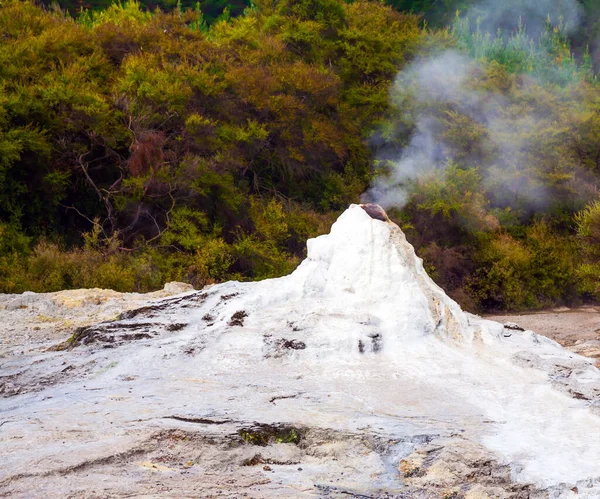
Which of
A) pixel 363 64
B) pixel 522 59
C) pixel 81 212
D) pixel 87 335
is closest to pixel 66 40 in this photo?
pixel 81 212

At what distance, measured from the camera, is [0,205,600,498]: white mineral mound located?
448 cm

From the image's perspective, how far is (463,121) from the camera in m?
19.7

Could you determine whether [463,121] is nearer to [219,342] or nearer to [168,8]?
[168,8]

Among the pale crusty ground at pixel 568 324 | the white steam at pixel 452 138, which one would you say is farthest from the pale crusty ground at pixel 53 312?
the white steam at pixel 452 138

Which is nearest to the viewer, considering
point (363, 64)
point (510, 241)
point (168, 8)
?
point (510, 241)

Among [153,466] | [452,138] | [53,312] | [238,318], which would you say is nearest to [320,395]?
[238,318]

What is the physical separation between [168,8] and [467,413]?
22.8 meters

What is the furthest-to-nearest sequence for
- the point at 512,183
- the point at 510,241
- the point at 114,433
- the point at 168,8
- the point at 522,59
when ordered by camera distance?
the point at 168,8, the point at 522,59, the point at 512,183, the point at 510,241, the point at 114,433

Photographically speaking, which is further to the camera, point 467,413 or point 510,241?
point 510,241

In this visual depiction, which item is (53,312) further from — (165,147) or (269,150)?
(269,150)

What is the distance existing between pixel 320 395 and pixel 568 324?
10.0 m

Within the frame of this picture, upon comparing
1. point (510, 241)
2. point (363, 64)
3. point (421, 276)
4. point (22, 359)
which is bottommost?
point (510, 241)

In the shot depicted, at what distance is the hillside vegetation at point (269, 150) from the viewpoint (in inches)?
572

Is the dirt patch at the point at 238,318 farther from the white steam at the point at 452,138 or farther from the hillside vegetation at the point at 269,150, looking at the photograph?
the white steam at the point at 452,138
